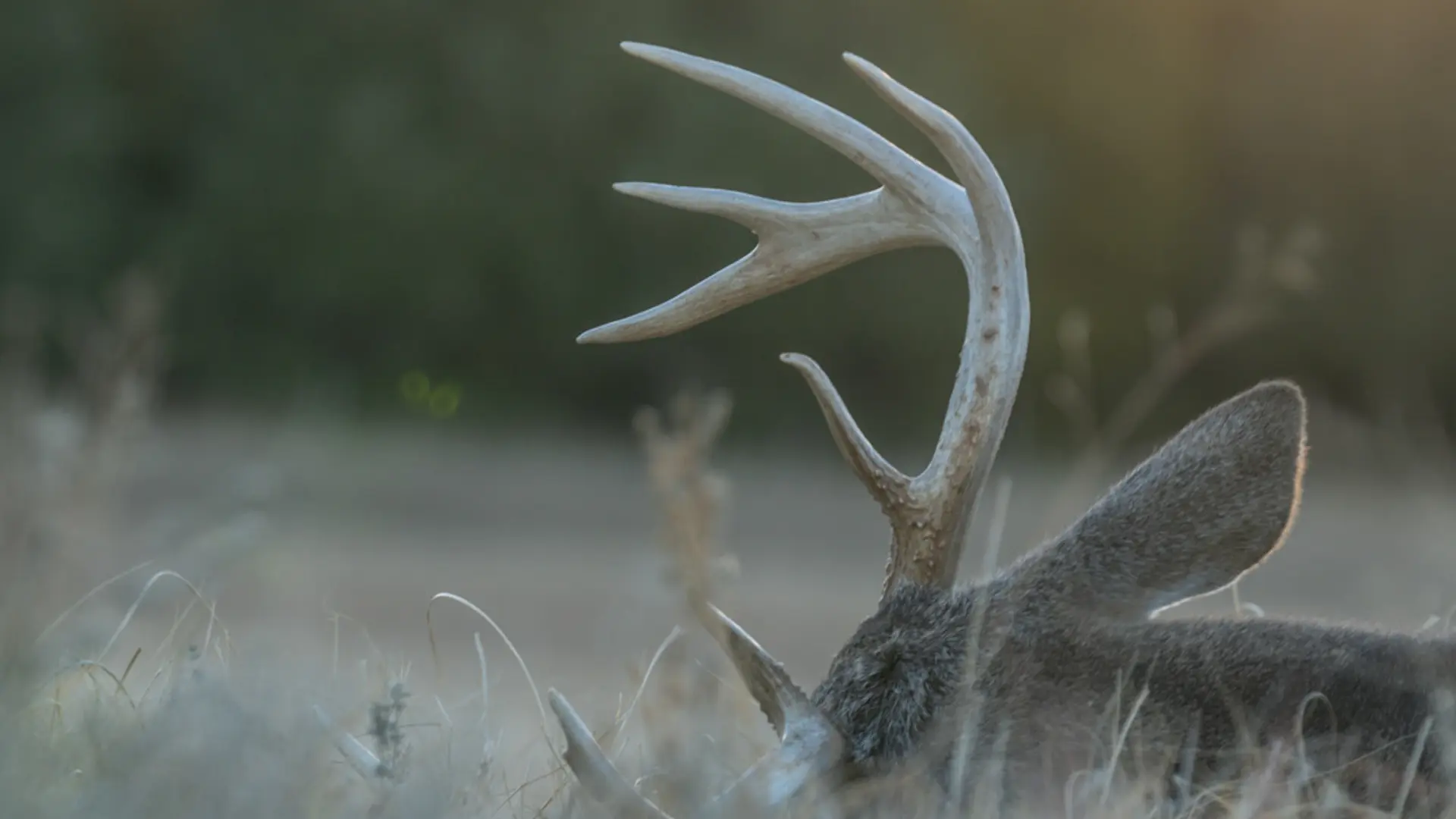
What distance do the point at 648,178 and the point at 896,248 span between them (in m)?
14.1

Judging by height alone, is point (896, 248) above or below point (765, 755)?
above

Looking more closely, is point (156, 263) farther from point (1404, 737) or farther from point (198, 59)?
point (1404, 737)

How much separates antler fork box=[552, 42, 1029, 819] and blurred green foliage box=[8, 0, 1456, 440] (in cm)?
1397

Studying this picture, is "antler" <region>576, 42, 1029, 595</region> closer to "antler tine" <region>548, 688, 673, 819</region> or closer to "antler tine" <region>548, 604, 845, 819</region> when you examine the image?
"antler tine" <region>548, 604, 845, 819</region>

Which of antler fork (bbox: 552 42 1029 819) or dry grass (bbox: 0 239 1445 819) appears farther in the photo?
antler fork (bbox: 552 42 1029 819)

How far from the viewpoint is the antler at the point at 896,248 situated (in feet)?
9.78

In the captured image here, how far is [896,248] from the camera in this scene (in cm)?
309

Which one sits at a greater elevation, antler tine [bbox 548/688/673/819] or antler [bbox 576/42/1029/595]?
antler [bbox 576/42/1029/595]

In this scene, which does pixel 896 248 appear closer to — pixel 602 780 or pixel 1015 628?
pixel 1015 628

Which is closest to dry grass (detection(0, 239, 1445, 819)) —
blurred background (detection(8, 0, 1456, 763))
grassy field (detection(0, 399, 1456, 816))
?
grassy field (detection(0, 399, 1456, 816))

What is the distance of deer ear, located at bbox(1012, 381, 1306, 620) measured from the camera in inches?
108

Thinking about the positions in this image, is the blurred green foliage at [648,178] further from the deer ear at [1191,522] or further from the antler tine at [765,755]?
the antler tine at [765,755]

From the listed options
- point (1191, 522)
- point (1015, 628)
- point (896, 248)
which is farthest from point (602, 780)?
point (896, 248)

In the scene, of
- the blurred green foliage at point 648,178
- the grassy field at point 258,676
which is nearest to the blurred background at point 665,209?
the blurred green foliage at point 648,178
